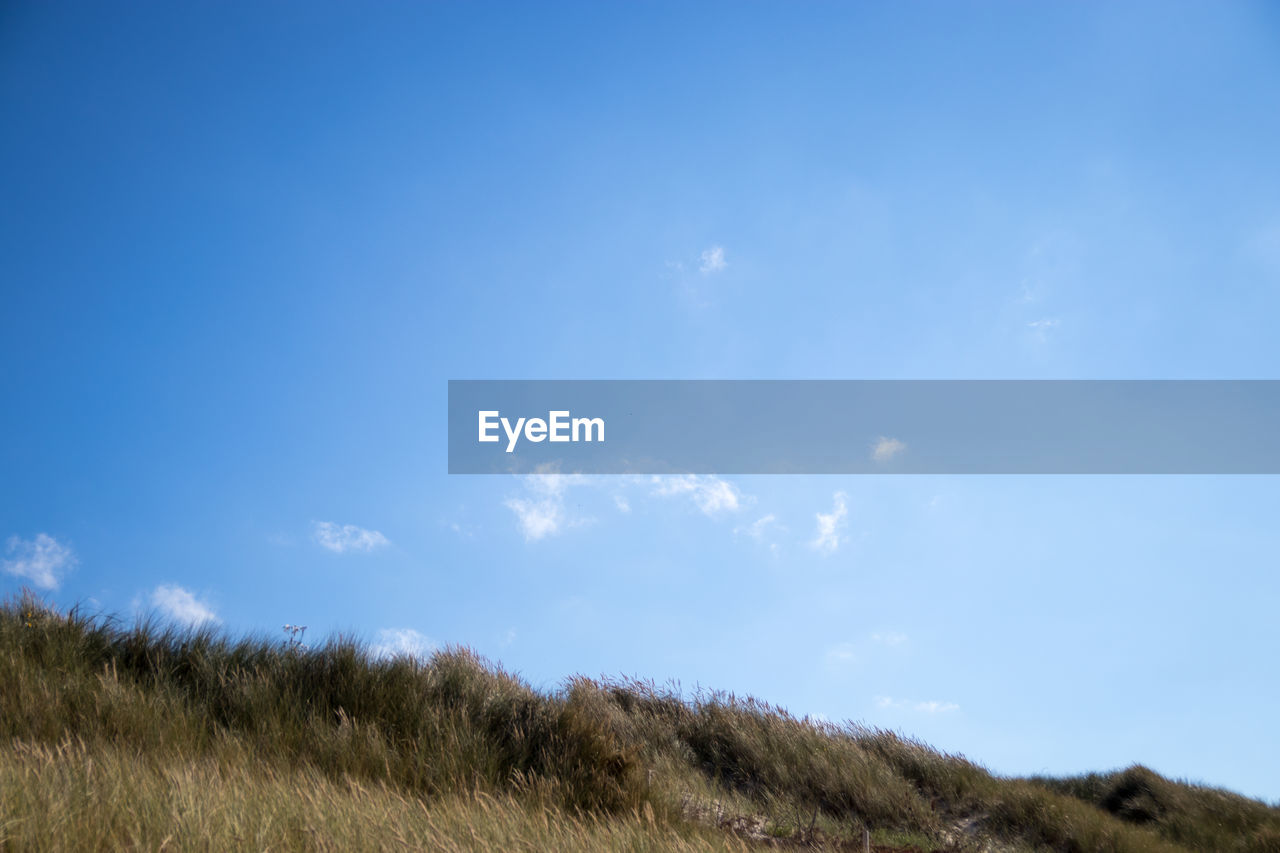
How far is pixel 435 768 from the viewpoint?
630cm

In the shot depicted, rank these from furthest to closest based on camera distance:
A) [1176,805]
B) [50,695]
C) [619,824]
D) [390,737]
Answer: [1176,805], [390,737], [50,695], [619,824]

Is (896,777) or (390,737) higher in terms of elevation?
(390,737)

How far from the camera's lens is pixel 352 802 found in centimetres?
425

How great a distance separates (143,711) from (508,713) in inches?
119

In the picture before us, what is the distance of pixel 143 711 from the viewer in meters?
6.21

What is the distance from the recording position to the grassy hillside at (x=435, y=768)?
3.75 m

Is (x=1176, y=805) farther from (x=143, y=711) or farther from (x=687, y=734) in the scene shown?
(x=143, y=711)

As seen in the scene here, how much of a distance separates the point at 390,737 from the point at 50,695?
2.66 meters

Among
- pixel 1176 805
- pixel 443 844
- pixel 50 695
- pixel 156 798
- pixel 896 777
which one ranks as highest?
pixel 50 695

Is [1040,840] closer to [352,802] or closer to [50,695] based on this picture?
[352,802]

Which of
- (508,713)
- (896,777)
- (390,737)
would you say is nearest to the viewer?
(390,737)

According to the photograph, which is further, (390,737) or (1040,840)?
(1040,840)

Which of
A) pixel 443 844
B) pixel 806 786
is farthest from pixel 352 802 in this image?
pixel 806 786

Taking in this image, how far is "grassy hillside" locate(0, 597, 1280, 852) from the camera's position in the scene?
3754mm
